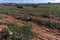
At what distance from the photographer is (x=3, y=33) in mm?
6816

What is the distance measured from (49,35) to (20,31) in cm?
134

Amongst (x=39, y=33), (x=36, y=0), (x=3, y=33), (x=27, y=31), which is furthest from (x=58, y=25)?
(x=36, y=0)

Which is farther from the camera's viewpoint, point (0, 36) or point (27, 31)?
point (27, 31)

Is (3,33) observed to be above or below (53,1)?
above

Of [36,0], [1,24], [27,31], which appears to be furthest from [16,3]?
[27,31]

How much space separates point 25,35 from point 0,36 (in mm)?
820

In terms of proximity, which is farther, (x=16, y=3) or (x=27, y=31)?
(x=16, y=3)

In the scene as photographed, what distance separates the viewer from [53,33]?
8445 millimetres

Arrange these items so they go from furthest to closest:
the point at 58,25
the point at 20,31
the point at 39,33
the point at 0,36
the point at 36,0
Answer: the point at 36,0, the point at 58,25, the point at 39,33, the point at 20,31, the point at 0,36

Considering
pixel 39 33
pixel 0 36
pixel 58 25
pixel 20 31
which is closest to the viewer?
pixel 0 36

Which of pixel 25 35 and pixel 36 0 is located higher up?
pixel 25 35

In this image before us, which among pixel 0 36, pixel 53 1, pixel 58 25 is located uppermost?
pixel 0 36

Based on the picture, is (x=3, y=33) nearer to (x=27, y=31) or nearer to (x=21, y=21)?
(x=27, y=31)

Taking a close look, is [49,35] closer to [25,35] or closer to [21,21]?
[25,35]
